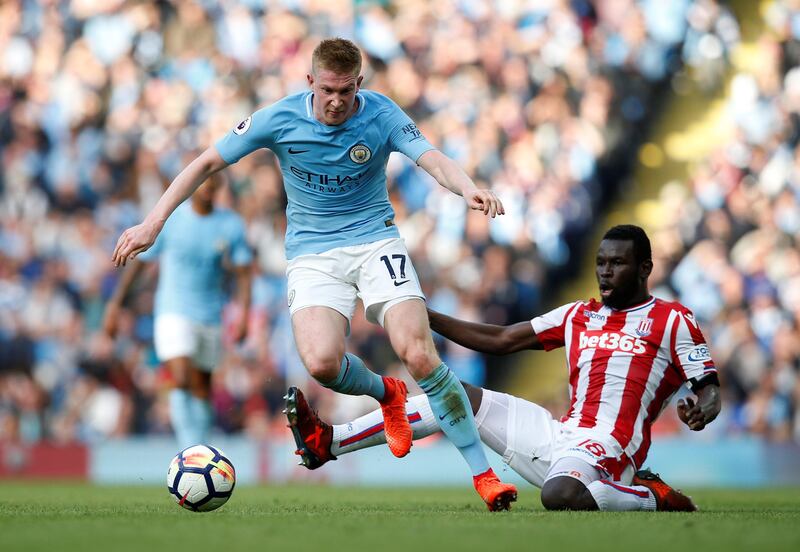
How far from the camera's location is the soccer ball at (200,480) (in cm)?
631

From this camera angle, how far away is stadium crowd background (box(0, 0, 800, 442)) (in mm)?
14211

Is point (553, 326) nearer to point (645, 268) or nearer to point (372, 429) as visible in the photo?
point (645, 268)

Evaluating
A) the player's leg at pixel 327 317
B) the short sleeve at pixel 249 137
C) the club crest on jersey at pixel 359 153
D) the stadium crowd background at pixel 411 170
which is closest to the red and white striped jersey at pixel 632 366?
the player's leg at pixel 327 317

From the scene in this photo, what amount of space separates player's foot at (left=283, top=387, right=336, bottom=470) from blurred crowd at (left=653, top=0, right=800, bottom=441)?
7569 mm

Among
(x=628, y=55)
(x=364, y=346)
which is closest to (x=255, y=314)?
(x=364, y=346)

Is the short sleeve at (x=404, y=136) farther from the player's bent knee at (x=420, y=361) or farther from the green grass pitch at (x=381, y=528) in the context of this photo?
the green grass pitch at (x=381, y=528)

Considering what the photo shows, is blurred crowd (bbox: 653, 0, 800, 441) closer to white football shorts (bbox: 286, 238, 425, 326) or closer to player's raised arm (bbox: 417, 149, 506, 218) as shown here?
white football shorts (bbox: 286, 238, 425, 326)

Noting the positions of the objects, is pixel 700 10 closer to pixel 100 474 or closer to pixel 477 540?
pixel 100 474

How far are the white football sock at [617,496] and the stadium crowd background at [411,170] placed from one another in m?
7.00

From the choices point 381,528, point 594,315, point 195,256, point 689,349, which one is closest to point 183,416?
point 195,256

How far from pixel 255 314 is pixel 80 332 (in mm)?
2069

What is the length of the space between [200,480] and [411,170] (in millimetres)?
9758

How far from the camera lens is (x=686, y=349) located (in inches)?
267

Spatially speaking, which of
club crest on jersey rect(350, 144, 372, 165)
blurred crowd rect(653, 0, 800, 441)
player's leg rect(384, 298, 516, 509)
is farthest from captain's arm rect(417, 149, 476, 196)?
blurred crowd rect(653, 0, 800, 441)
